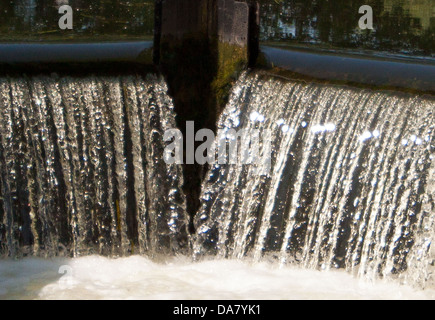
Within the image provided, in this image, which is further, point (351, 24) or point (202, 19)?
point (351, 24)

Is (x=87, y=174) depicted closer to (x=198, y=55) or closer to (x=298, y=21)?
(x=198, y=55)

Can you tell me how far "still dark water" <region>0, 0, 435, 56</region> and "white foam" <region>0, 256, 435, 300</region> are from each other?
2.47m

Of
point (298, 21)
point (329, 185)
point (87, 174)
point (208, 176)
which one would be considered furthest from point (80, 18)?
point (329, 185)

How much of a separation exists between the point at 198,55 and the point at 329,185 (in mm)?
1058

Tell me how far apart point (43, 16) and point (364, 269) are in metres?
3.78

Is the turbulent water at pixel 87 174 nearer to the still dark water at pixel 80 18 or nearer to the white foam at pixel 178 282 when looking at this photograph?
the white foam at pixel 178 282

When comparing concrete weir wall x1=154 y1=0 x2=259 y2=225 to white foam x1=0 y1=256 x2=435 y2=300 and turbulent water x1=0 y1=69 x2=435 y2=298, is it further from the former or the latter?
white foam x1=0 y1=256 x2=435 y2=300

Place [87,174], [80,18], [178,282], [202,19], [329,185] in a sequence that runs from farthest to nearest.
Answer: [80,18] < [87,174] < [202,19] < [329,185] < [178,282]

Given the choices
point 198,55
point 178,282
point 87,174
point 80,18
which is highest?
point 80,18

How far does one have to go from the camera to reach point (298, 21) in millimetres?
6312

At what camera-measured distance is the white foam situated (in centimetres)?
367

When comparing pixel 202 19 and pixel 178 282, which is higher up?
pixel 202 19

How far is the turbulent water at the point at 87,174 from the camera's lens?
441 cm
